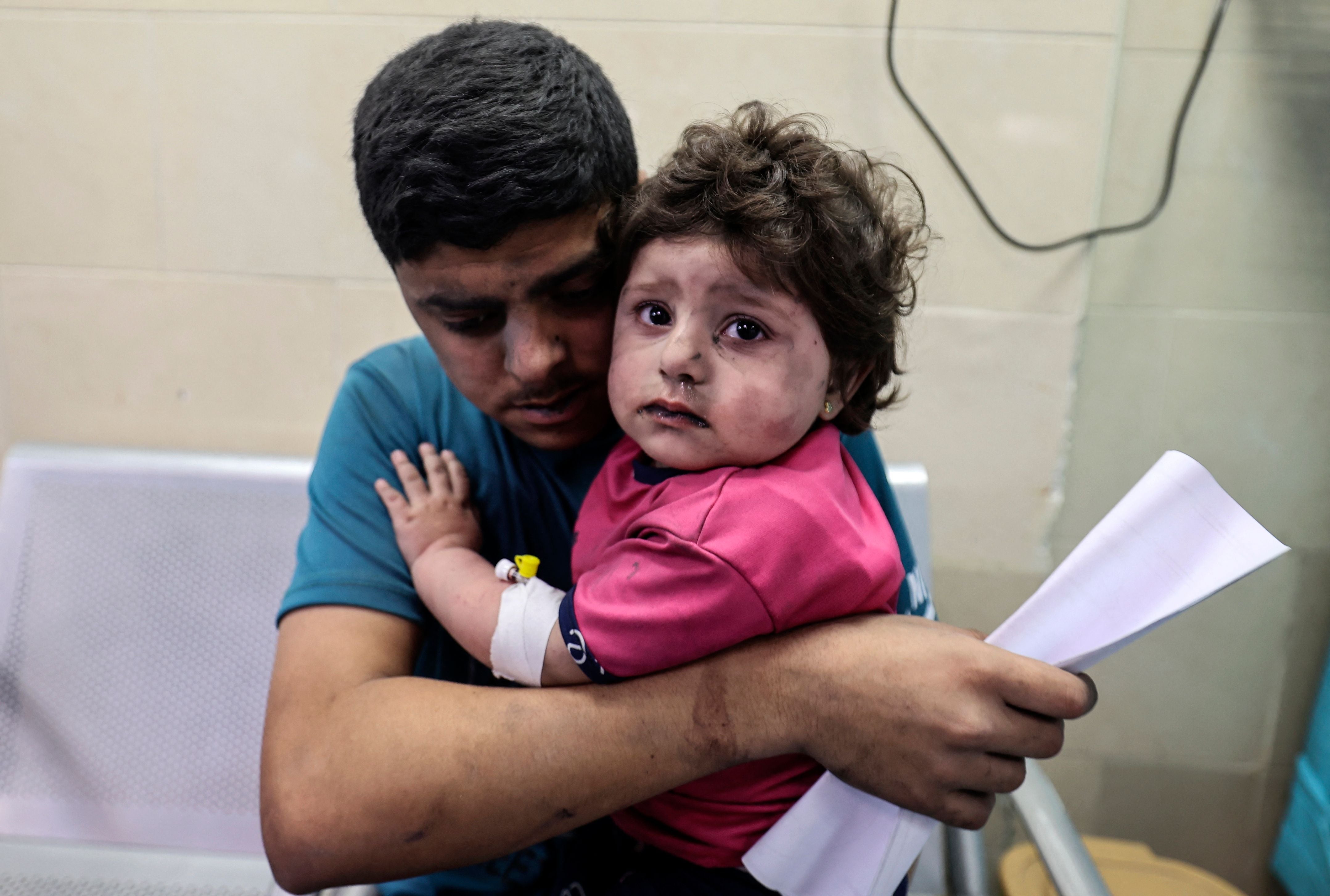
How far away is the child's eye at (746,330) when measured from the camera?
2.45 feet

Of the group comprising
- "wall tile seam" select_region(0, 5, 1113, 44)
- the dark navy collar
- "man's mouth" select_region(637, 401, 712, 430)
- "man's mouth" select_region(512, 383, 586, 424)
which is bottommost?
the dark navy collar

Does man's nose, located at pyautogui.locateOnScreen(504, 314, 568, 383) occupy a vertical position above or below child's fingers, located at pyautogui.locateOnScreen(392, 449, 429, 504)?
above

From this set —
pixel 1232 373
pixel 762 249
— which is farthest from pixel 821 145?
pixel 1232 373

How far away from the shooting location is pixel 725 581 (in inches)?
25.6

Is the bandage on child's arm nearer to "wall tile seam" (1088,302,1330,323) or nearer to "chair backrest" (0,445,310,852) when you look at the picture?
"chair backrest" (0,445,310,852)

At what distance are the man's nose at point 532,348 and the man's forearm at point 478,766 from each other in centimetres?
29

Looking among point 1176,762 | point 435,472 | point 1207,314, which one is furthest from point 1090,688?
point 1176,762

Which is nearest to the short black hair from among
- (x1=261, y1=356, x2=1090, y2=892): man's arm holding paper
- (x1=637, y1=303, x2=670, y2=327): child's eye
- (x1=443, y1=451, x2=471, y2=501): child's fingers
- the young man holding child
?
the young man holding child

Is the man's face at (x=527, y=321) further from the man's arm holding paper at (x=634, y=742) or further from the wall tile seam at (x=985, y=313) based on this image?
the wall tile seam at (x=985, y=313)

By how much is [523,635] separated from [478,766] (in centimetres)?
Result: 11

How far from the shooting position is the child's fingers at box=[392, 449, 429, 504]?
88 centimetres

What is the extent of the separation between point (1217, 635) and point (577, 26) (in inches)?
60.5

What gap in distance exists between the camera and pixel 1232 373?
1.45m

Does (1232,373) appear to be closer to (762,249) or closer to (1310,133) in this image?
(1310,133)
